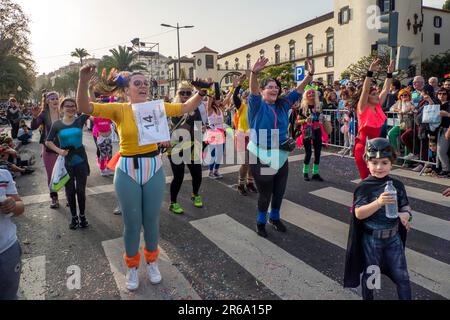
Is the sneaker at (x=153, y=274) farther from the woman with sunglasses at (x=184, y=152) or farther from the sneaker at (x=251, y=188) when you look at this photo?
the sneaker at (x=251, y=188)

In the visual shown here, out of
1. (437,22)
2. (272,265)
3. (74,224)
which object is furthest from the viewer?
(437,22)

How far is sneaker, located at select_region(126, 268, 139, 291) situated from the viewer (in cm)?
331

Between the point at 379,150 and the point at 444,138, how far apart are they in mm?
5975

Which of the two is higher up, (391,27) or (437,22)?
(437,22)

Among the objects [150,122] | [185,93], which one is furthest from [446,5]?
[150,122]

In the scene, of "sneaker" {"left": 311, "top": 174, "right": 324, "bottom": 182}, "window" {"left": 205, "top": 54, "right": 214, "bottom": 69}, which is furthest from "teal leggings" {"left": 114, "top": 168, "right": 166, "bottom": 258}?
"window" {"left": 205, "top": 54, "right": 214, "bottom": 69}

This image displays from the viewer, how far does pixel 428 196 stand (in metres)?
6.09

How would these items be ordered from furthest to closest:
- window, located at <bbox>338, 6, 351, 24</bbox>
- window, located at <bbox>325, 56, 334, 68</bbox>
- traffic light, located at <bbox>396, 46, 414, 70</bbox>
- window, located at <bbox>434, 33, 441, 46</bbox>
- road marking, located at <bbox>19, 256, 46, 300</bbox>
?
window, located at <bbox>325, 56, 334, 68</bbox>
window, located at <bbox>434, 33, 441, 46</bbox>
window, located at <bbox>338, 6, 351, 24</bbox>
traffic light, located at <bbox>396, 46, 414, 70</bbox>
road marking, located at <bbox>19, 256, 46, 300</bbox>

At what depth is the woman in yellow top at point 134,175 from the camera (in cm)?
318

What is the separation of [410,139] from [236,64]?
79088 millimetres

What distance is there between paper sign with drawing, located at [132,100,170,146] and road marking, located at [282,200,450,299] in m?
2.65

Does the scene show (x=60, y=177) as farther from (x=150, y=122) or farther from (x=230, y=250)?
(x=230, y=250)

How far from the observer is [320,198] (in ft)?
20.2

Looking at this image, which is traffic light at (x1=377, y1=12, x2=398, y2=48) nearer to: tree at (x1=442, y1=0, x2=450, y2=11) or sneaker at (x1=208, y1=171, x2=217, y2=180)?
sneaker at (x1=208, y1=171, x2=217, y2=180)
